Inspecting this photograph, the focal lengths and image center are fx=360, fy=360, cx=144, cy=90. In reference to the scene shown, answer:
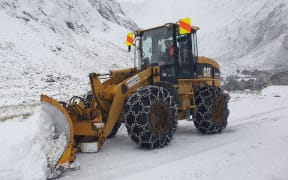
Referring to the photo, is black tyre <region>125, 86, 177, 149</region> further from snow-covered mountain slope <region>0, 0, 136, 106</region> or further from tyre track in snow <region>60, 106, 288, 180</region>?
snow-covered mountain slope <region>0, 0, 136, 106</region>

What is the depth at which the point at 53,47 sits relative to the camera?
3203 cm

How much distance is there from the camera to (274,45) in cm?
5159

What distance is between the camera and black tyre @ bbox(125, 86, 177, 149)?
6.68m

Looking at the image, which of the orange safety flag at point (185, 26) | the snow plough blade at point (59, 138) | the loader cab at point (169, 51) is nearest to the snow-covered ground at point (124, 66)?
the snow plough blade at point (59, 138)

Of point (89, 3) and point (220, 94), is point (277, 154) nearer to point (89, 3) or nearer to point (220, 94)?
point (220, 94)

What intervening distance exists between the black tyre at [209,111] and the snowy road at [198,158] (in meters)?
0.23

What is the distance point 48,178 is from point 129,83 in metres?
2.68

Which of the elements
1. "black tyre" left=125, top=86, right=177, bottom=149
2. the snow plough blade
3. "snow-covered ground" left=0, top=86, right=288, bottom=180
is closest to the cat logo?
"snow-covered ground" left=0, top=86, right=288, bottom=180

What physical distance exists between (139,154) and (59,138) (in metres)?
1.56

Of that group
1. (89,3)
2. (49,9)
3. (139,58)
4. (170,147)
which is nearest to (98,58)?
(49,9)

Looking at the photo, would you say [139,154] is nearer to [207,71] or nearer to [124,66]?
[207,71]

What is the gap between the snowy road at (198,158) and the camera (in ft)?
17.6

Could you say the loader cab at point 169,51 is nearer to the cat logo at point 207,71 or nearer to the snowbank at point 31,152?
the cat logo at point 207,71

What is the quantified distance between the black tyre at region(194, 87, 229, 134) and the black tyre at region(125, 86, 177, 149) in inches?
68.3
